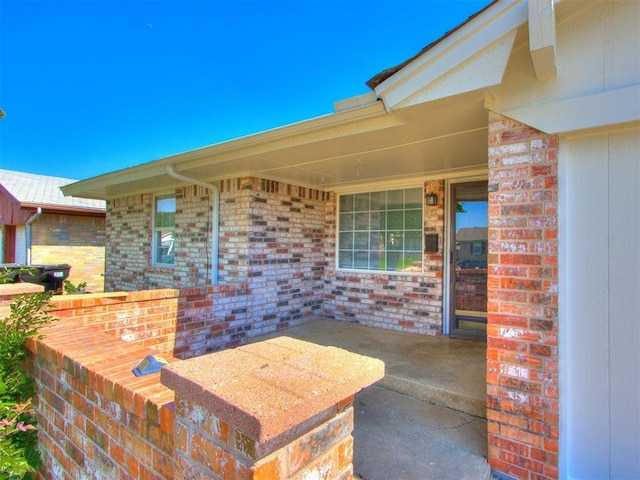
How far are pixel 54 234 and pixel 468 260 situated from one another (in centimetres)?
1155

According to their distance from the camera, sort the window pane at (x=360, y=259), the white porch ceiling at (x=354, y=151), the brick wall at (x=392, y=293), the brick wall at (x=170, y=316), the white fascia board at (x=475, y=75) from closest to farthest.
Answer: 1. the white fascia board at (x=475, y=75)
2. the white porch ceiling at (x=354, y=151)
3. the brick wall at (x=170, y=316)
4. the brick wall at (x=392, y=293)
5. the window pane at (x=360, y=259)

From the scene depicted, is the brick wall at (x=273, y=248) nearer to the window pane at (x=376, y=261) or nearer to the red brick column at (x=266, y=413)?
the window pane at (x=376, y=261)

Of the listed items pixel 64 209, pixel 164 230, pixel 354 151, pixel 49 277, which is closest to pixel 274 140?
pixel 354 151

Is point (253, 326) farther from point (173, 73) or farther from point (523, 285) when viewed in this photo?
point (173, 73)

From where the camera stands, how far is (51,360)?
1.74 meters

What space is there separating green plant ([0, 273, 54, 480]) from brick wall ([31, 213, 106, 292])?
29.8ft

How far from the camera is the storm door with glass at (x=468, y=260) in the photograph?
171 inches

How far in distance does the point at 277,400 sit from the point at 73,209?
1185 cm

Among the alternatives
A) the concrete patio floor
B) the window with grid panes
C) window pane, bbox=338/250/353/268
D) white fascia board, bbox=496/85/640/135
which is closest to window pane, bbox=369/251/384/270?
the window with grid panes

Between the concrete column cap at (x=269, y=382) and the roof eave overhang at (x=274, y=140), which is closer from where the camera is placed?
the concrete column cap at (x=269, y=382)

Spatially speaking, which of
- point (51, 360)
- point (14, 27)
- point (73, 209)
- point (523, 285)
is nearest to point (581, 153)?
point (523, 285)

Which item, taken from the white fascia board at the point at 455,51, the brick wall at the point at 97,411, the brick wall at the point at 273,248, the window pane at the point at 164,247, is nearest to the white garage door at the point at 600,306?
the white fascia board at the point at 455,51

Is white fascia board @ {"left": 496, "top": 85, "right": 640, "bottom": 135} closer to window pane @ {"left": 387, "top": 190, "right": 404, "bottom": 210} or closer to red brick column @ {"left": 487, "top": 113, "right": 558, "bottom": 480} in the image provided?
red brick column @ {"left": 487, "top": 113, "right": 558, "bottom": 480}

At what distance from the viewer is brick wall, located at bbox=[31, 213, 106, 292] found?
385 inches
